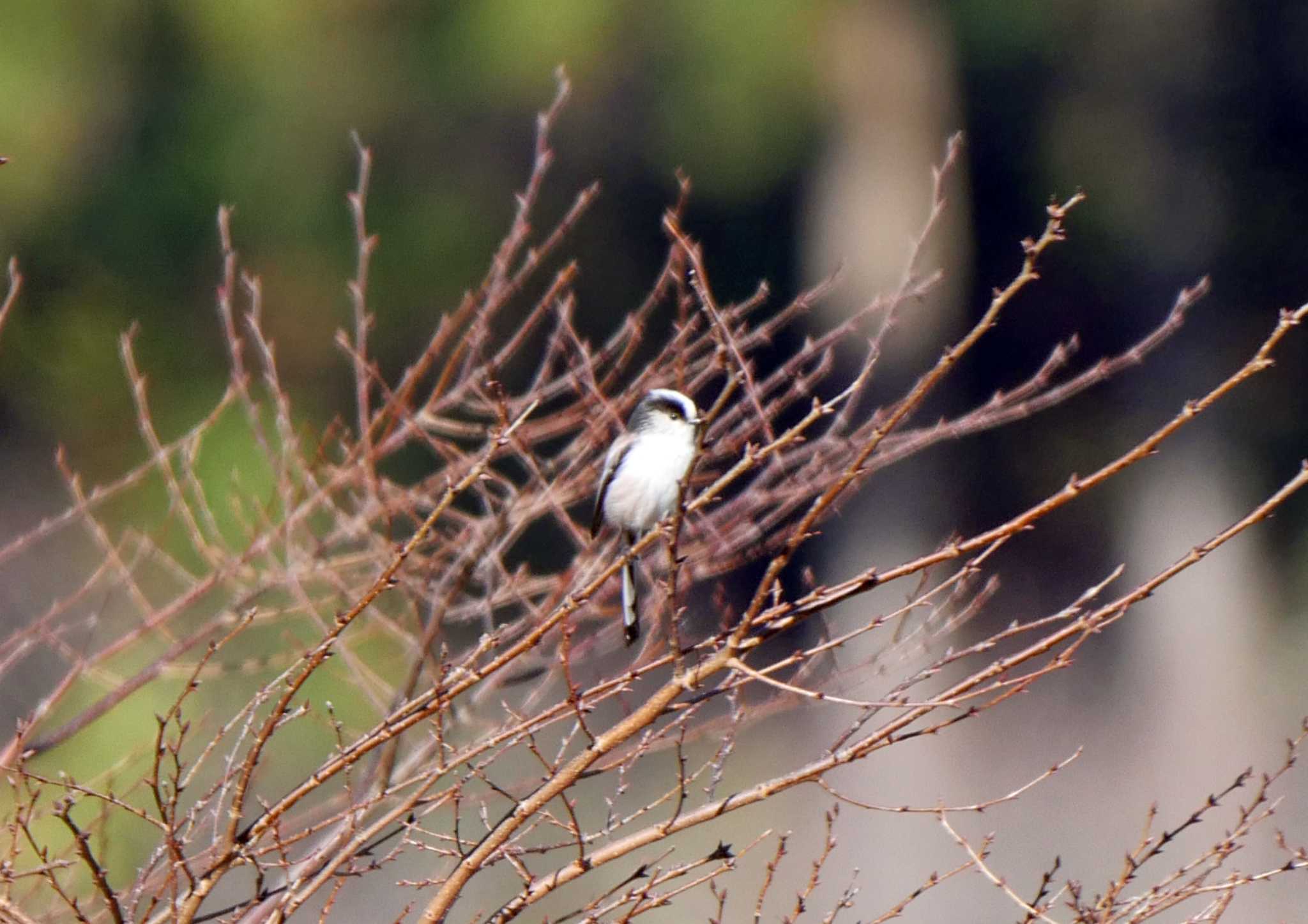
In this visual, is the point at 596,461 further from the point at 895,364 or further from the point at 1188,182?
the point at 1188,182

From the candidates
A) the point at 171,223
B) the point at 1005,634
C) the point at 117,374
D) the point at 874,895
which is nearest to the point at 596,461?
the point at 1005,634

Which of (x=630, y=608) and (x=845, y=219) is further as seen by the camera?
(x=845, y=219)

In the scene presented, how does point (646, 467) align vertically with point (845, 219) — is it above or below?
below

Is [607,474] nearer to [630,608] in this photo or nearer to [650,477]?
[650,477]

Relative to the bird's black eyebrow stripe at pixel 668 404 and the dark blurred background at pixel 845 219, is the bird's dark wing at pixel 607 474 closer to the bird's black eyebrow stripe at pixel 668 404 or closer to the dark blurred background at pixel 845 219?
the bird's black eyebrow stripe at pixel 668 404

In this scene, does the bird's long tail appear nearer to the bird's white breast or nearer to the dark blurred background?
the bird's white breast

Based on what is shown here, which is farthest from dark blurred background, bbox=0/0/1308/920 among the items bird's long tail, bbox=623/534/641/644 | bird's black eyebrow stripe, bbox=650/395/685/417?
bird's long tail, bbox=623/534/641/644

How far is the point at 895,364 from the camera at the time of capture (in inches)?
447

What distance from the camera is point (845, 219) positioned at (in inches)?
445

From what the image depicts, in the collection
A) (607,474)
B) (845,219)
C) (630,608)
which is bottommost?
(630,608)

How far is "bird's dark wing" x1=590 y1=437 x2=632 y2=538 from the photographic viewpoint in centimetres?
370

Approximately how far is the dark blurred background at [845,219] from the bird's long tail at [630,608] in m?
5.79

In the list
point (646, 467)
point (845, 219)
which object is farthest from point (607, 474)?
point (845, 219)

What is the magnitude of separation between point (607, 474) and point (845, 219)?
7841 millimetres
